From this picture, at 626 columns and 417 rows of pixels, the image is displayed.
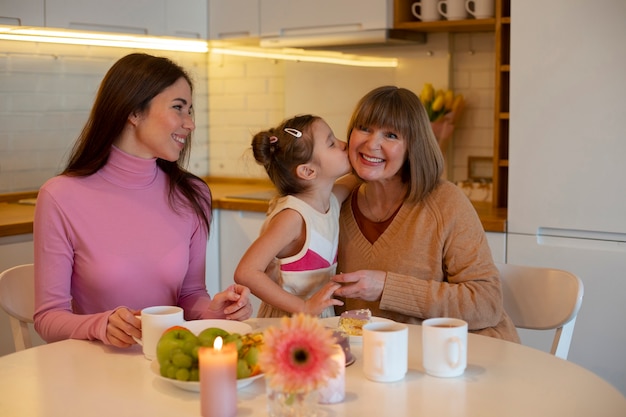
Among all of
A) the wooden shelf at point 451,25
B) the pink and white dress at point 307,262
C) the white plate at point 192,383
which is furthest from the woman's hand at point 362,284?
the wooden shelf at point 451,25

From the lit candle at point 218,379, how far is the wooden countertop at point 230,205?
6.07 feet

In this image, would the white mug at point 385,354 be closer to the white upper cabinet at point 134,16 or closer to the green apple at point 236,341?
the green apple at point 236,341

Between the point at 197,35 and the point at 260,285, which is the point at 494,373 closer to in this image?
the point at 260,285

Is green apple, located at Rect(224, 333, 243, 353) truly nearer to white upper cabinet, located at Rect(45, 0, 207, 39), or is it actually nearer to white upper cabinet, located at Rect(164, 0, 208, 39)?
white upper cabinet, located at Rect(45, 0, 207, 39)

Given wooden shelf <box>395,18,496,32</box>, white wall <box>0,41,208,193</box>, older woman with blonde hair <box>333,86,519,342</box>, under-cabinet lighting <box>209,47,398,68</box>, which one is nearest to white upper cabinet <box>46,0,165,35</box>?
white wall <box>0,41,208,193</box>

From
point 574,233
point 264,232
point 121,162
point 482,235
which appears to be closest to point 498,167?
point 574,233

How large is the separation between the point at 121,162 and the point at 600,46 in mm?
1600

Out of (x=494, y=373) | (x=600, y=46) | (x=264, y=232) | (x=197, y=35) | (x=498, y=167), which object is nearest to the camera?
(x=494, y=373)

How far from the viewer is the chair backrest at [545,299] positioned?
2.05 meters

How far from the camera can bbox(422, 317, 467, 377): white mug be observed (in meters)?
1.49

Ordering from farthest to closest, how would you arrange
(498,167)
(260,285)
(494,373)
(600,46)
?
1. (498,167)
2. (600,46)
3. (260,285)
4. (494,373)

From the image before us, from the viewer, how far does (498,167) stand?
3221 mm

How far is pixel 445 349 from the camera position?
150cm

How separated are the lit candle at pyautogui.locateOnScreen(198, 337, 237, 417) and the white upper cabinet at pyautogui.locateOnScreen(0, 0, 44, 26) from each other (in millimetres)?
2368
